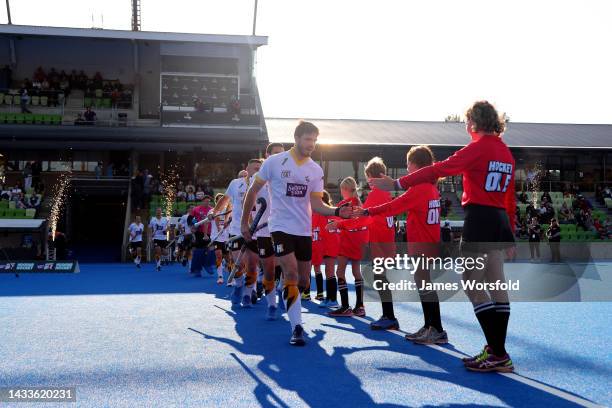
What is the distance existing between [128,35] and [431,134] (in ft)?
60.6

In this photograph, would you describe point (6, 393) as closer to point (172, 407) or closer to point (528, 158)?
point (172, 407)

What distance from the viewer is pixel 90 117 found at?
28547 mm

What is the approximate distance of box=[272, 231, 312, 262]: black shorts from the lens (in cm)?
592

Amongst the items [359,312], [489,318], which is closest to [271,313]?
[359,312]

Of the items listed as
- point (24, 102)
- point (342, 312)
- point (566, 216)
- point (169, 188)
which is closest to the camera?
point (342, 312)

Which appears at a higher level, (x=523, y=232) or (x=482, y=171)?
(x=482, y=171)

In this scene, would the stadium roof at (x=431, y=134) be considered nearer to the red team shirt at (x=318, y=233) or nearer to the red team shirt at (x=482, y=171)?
the red team shirt at (x=318, y=233)

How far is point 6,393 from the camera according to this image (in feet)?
13.0

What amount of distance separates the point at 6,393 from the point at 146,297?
22.2ft

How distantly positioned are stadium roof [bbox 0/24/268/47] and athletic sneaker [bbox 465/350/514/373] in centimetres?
2961

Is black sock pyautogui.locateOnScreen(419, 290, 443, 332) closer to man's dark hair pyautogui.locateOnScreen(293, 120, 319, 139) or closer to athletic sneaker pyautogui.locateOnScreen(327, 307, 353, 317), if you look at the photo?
man's dark hair pyautogui.locateOnScreen(293, 120, 319, 139)

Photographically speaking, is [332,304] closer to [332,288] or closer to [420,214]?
[332,288]

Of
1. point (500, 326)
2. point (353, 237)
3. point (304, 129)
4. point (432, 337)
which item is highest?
point (304, 129)

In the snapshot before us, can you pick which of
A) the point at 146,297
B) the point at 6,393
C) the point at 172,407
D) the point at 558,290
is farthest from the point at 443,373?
the point at 558,290
